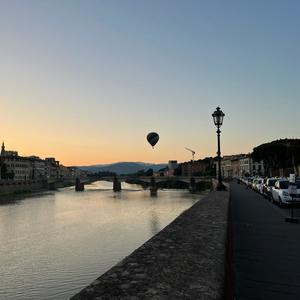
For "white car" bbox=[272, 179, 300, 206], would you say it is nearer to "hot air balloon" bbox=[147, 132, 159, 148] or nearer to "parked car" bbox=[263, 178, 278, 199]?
"parked car" bbox=[263, 178, 278, 199]

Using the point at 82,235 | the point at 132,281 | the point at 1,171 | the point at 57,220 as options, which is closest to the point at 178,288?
the point at 132,281

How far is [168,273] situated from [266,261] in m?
A: 5.29

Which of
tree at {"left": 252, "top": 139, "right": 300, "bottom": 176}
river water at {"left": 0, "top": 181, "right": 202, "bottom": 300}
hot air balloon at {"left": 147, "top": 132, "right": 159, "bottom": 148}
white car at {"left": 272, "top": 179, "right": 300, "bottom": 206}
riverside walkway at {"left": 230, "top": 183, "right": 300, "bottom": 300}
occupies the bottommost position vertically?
river water at {"left": 0, "top": 181, "right": 202, "bottom": 300}

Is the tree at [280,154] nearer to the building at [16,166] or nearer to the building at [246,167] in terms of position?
the building at [246,167]

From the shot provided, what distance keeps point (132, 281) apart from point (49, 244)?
23.2 m

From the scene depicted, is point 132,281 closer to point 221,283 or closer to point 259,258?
point 221,283

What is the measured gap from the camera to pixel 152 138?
319 feet

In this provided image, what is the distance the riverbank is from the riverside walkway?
3.60ft

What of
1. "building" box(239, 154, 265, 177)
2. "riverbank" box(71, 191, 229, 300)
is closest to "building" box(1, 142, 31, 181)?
"building" box(239, 154, 265, 177)

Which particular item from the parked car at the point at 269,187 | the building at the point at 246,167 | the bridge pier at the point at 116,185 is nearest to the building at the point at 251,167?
the building at the point at 246,167

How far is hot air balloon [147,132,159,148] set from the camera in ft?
315

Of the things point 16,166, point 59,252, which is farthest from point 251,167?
point 59,252

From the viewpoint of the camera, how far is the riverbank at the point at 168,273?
3.39 meters

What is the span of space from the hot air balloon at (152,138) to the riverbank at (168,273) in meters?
89.4
